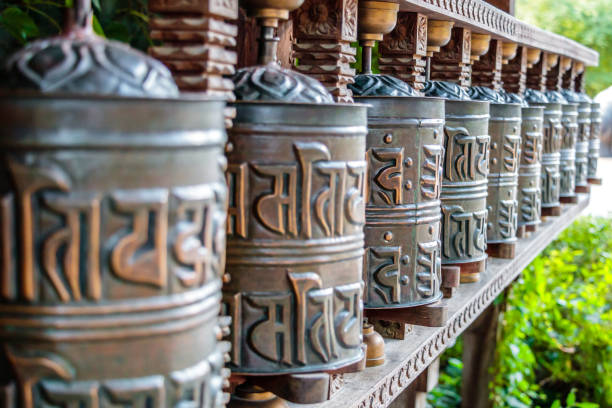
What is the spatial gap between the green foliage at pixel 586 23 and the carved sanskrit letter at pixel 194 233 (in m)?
14.7

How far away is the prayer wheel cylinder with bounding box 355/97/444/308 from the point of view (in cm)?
175

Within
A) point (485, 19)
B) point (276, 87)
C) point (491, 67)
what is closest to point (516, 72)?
point (491, 67)

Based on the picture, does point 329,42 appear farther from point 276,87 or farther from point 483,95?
point 483,95

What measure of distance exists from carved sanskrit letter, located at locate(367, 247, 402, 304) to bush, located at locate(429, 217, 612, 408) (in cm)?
338

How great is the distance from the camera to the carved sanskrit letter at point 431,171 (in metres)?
1.83

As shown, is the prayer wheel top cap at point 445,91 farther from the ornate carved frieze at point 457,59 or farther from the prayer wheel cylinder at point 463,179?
the ornate carved frieze at point 457,59

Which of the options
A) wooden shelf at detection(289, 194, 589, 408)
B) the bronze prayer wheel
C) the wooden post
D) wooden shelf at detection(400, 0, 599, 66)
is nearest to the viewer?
wooden shelf at detection(289, 194, 589, 408)

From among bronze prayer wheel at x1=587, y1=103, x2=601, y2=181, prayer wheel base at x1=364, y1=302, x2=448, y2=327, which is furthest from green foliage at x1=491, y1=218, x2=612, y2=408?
prayer wheel base at x1=364, y1=302, x2=448, y2=327

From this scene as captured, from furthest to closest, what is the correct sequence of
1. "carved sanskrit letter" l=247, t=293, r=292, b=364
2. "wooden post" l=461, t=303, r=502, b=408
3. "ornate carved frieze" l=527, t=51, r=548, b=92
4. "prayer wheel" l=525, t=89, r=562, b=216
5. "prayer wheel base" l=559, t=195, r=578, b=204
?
"wooden post" l=461, t=303, r=502, b=408 → "prayer wheel base" l=559, t=195, r=578, b=204 → "ornate carved frieze" l=527, t=51, r=548, b=92 → "prayer wheel" l=525, t=89, r=562, b=216 → "carved sanskrit letter" l=247, t=293, r=292, b=364

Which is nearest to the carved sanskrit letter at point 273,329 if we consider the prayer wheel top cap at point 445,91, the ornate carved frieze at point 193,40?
the ornate carved frieze at point 193,40

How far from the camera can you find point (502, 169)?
2.75 meters

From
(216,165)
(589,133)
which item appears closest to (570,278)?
(589,133)

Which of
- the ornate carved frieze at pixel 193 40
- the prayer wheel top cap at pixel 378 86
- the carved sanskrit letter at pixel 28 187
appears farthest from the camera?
the prayer wheel top cap at pixel 378 86

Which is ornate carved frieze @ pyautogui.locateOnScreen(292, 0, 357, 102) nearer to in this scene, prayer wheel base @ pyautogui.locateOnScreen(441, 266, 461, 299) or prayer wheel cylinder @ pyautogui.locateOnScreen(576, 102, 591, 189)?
prayer wheel base @ pyautogui.locateOnScreen(441, 266, 461, 299)
